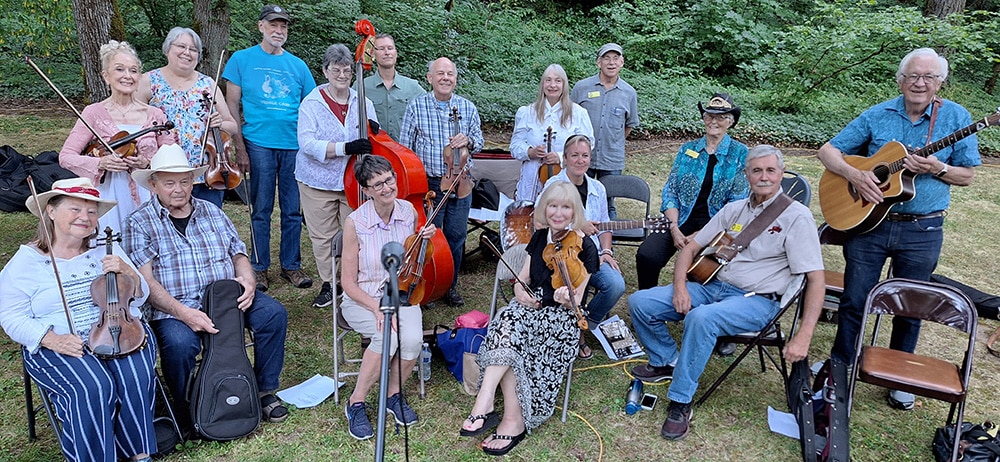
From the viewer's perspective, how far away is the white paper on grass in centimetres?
326

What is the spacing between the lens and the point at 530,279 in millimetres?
3234

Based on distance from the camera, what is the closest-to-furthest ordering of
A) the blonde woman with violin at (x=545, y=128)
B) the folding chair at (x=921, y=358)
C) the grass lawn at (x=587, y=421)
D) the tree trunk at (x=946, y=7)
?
the folding chair at (x=921, y=358) → the grass lawn at (x=587, y=421) → the blonde woman with violin at (x=545, y=128) → the tree trunk at (x=946, y=7)

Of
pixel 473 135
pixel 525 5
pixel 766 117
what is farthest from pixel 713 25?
pixel 473 135

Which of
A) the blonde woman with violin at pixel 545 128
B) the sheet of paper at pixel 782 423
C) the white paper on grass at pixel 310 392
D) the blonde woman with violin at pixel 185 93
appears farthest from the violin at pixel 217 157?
the sheet of paper at pixel 782 423

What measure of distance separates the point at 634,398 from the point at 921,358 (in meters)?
1.37

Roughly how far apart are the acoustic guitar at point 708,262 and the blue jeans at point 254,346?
2176 mm

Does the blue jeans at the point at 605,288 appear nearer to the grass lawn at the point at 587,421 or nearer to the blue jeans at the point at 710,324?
the grass lawn at the point at 587,421

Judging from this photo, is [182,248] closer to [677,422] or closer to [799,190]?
[677,422]

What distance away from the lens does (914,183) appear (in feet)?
10.2

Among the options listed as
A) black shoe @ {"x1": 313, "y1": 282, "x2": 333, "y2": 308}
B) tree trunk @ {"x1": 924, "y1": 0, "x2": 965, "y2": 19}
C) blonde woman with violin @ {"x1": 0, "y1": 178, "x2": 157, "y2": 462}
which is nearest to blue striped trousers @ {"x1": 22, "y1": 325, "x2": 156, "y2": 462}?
blonde woman with violin @ {"x1": 0, "y1": 178, "x2": 157, "y2": 462}

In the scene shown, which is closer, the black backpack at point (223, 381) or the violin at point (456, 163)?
the black backpack at point (223, 381)

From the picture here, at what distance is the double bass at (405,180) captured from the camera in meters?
3.56

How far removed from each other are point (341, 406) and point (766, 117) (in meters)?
9.56

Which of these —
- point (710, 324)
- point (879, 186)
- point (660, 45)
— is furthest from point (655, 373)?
point (660, 45)
